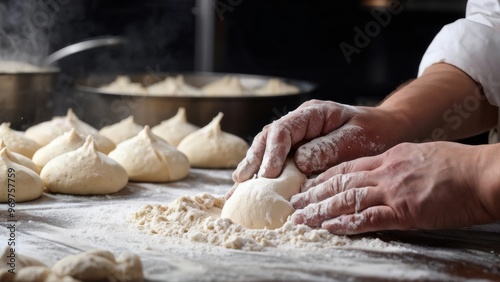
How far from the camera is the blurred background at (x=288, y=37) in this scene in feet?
13.9

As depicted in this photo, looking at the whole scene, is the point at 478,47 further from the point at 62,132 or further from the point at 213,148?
the point at 62,132

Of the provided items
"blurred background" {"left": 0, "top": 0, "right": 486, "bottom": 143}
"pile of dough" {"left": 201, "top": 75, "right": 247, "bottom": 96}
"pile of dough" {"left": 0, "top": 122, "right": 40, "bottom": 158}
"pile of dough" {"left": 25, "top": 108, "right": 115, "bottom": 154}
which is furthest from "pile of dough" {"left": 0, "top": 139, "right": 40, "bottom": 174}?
"blurred background" {"left": 0, "top": 0, "right": 486, "bottom": 143}

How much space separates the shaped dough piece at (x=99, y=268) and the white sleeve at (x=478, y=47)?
1.38 metres

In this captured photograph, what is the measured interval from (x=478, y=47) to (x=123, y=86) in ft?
5.32

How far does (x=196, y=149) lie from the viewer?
242 centimetres

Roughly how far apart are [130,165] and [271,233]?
0.80 m

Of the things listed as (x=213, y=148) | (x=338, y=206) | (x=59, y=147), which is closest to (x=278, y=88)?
(x=213, y=148)

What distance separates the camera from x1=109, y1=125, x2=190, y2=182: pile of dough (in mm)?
2156

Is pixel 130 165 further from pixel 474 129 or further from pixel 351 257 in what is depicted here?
pixel 474 129

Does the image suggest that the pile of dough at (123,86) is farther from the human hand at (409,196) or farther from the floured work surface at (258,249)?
the human hand at (409,196)

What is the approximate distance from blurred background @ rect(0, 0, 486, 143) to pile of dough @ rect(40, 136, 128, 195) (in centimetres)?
212

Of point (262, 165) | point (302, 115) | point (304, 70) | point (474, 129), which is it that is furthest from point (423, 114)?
point (304, 70)

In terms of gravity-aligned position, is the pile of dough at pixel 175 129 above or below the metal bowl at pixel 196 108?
below

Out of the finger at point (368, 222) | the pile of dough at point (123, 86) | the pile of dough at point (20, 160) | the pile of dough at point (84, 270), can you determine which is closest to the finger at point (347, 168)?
the finger at point (368, 222)
